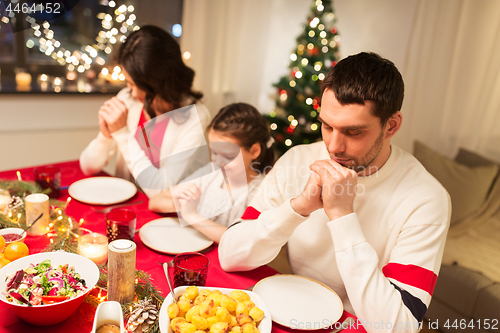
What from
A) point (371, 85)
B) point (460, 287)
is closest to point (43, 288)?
point (371, 85)

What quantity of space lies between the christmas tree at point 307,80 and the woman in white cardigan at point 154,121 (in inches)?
58.6

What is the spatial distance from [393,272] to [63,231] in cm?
111

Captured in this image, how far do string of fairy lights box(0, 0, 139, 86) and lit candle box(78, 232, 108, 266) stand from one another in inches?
92.1

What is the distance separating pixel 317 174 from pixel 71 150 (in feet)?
9.84

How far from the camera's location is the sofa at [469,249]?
80.0 inches

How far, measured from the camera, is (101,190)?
1.74 meters

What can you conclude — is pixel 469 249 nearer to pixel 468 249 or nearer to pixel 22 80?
pixel 468 249

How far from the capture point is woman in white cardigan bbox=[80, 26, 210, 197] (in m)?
1.90

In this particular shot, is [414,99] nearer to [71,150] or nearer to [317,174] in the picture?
[317,174]

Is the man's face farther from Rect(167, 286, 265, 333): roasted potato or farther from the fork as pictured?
the fork

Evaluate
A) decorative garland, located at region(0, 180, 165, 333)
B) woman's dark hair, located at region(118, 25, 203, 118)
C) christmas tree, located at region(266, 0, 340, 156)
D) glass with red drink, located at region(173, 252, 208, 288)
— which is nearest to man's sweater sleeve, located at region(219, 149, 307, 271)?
glass with red drink, located at region(173, 252, 208, 288)

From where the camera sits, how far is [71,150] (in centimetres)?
346

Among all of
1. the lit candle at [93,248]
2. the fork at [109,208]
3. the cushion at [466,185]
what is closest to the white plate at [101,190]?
the fork at [109,208]

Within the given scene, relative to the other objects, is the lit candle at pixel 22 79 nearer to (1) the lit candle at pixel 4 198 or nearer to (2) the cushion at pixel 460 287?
(1) the lit candle at pixel 4 198
